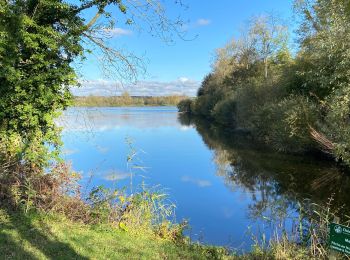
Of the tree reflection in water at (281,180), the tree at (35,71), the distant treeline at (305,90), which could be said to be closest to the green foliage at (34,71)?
the tree at (35,71)

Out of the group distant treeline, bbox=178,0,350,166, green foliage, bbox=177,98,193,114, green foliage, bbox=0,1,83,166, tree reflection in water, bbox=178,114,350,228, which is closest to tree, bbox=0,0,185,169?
green foliage, bbox=0,1,83,166

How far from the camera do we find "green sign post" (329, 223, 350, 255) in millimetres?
3896

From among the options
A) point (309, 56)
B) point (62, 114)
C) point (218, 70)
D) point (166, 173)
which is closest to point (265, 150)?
point (309, 56)

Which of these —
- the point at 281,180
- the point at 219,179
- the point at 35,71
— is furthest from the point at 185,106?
the point at 35,71

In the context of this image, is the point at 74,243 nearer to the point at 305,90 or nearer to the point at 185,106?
the point at 305,90

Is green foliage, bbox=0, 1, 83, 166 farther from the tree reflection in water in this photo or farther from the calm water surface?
the tree reflection in water

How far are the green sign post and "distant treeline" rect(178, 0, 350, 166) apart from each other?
41.4 feet

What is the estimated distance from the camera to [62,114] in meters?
9.52

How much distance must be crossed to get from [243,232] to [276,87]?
19.7 meters

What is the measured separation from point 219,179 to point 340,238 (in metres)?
13.6

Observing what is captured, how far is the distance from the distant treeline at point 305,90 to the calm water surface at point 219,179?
1.55m

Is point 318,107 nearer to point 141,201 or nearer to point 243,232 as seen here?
point 243,232

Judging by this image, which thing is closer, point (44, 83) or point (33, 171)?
point (33, 171)

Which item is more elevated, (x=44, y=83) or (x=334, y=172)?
(x=44, y=83)
